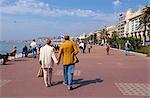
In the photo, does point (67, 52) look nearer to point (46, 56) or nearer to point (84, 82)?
point (46, 56)

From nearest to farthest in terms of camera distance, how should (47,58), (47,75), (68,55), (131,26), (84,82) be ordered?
1. (68,55)
2. (47,58)
3. (47,75)
4. (84,82)
5. (131,26)

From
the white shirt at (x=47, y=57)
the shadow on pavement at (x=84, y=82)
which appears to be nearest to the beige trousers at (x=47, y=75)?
the white shirt at (x=47, y=57)

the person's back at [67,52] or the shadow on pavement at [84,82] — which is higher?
the person's back at [67,52]

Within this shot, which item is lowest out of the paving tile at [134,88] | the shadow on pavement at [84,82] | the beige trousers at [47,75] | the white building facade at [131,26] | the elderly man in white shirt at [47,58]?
the paving tile at [134,88]

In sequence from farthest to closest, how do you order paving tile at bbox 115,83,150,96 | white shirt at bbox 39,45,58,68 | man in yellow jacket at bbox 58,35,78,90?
white shirt at bbox 39,45,58,68
man in yellow jacket at bbox 58,35,78,90
paving tile at bbox 115,83,150,96

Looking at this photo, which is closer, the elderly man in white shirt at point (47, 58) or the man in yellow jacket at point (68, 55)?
the man in yellow jacket at point (68, 55)

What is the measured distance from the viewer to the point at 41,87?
29.8 feet

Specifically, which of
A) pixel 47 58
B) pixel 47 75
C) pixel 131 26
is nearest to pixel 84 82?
pixel 47 75

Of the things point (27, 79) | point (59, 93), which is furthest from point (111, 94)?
point (27, 79)

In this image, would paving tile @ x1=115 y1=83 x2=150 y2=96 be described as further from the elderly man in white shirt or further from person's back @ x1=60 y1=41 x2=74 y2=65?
the elderly man in white shirt

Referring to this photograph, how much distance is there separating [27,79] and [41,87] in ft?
6.08

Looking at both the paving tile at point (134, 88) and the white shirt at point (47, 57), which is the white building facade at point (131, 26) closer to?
the paving tile at point (134, 88)

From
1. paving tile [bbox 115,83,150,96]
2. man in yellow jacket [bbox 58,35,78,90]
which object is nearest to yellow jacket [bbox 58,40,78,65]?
man in yellow jacket [bbox 58,35,78,90]

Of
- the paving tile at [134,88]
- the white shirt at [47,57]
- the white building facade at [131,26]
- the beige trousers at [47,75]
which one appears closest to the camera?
the paving tile at [134,88]
